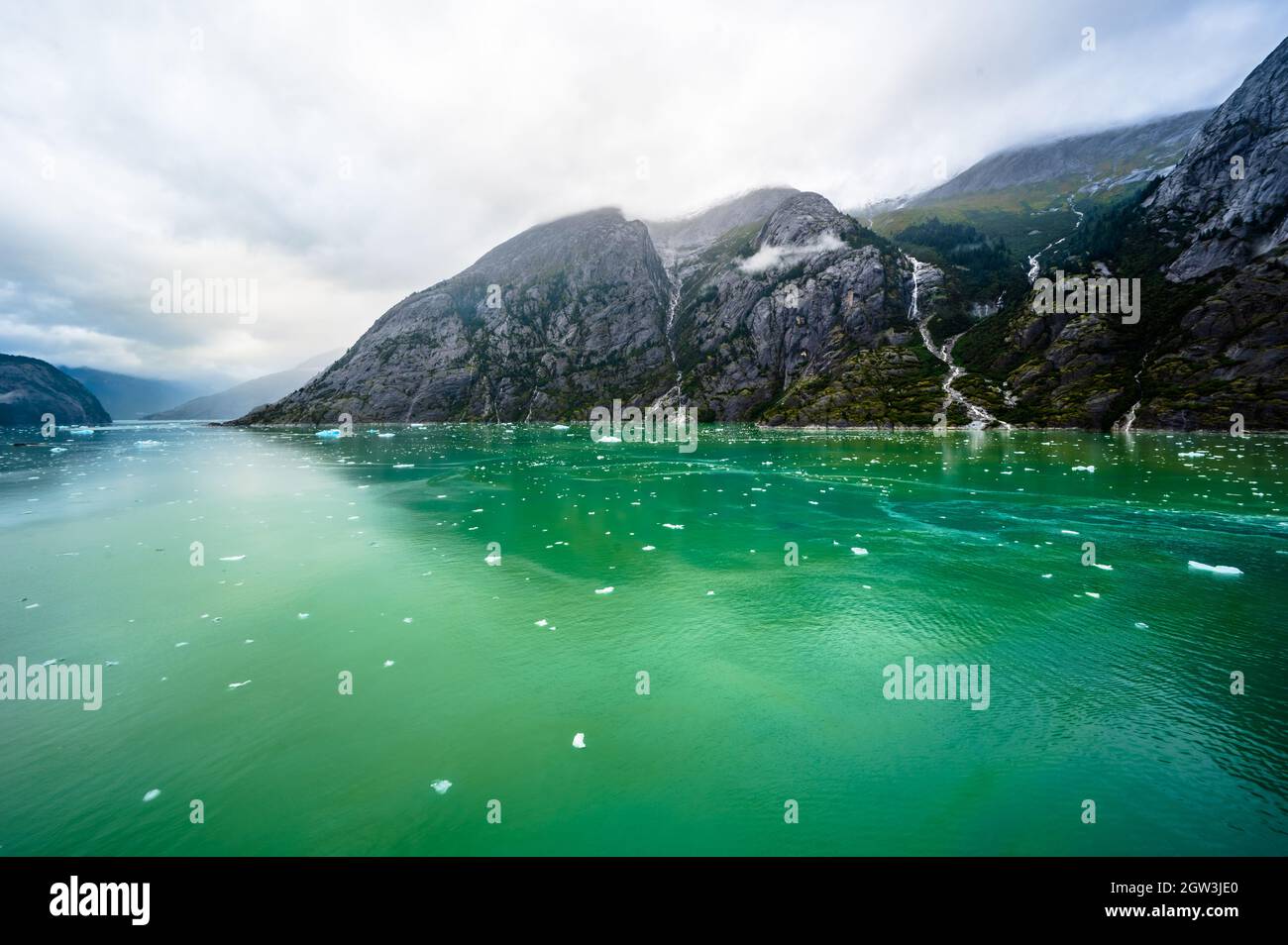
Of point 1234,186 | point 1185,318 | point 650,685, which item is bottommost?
point 650,685

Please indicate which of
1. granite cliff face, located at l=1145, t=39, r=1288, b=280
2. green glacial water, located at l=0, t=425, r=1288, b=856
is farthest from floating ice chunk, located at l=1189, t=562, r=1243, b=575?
granite cliff face, located at l=1145, t=39, r=1288, b=280

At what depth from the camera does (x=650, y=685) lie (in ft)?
36.0

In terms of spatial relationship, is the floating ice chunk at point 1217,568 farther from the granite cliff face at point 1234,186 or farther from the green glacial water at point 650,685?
the granite cliff face at point 1234,186

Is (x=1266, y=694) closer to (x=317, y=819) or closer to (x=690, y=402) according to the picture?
(x=317, y=819)

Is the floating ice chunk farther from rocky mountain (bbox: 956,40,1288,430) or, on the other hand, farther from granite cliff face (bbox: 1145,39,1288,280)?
granite cliff face (bbox: 1145,39,1288,280)

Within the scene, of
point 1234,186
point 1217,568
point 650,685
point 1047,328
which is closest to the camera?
point 650,685

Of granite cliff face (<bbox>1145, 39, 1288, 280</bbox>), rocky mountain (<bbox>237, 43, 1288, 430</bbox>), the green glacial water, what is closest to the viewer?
the green glacial water

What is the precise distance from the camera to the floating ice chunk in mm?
17203

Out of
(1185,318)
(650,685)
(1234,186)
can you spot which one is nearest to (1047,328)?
(1185,318)

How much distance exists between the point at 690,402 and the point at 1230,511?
A: 6330 inches

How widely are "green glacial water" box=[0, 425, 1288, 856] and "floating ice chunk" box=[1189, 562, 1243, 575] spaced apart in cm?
48

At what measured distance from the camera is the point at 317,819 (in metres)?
7.25

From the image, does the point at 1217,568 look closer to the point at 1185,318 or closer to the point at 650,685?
the point at 650,685

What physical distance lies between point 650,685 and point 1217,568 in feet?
65.8
